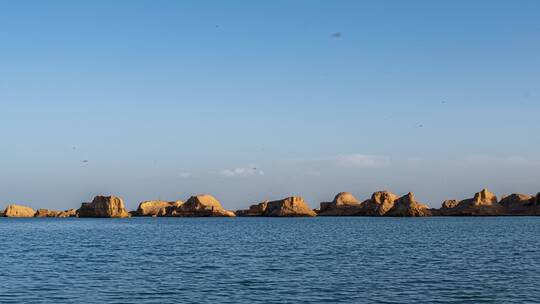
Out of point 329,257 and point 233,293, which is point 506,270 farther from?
point 233,293

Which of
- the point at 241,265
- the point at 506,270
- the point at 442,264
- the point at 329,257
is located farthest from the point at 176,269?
the point at 506,270

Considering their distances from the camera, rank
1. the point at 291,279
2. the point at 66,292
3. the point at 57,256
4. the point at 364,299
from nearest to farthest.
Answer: the point at 364,299, the point at 66,292, the point at 291,279, the point at 57,256

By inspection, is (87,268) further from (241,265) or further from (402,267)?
(402,267)

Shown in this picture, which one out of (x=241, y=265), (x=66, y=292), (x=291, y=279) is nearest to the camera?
(x=66, y=292)

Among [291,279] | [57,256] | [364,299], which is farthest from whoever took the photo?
[57,256]

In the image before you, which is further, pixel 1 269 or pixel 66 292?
pixel 1 269

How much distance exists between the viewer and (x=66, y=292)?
42.5 metres

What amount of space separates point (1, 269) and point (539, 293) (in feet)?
145

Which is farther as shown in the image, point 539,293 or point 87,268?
point 87,268

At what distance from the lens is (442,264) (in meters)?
60.4

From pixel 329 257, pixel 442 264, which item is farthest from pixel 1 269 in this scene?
pixel 442 264

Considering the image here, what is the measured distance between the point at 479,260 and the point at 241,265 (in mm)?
24714

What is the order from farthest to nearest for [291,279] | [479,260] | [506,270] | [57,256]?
1. [57,256]
2. [479,260]
3. [506,270]
4. [291,279]

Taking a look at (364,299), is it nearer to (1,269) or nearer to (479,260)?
(479,260)
